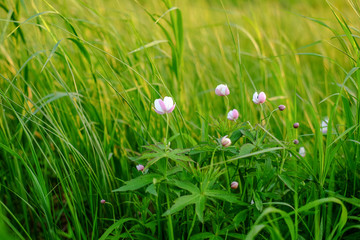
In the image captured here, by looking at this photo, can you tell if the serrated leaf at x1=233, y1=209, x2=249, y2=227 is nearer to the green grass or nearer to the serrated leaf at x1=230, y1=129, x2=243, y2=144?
the green grass

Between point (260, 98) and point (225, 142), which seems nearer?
point (225, 142)

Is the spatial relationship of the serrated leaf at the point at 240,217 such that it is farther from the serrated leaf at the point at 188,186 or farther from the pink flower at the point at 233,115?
the pink flower at the point at 233,115

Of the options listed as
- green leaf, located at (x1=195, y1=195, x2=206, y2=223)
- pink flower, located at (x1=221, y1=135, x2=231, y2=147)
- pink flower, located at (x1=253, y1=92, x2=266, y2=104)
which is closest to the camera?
green leaf, located at (x1=195, y1=195, x2=206, y2=223)

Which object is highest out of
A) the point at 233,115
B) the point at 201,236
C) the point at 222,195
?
the point at 233,115

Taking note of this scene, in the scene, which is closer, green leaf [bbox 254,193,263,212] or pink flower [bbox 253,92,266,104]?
green leaf [bbox 254,193,263,212]

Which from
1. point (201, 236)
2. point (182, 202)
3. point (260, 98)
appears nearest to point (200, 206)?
point (182, 202)

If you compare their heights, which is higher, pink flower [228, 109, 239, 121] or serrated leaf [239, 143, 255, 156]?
pink flower [228, 109, 239, 121]

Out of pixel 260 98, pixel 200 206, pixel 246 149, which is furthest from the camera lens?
pixel 260 98

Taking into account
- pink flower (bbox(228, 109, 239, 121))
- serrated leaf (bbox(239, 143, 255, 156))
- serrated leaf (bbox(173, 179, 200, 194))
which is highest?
pink flower (bbox(228, 109, 239, 121))

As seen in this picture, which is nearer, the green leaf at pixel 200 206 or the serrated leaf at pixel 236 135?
the green leaf at pixel 200 206

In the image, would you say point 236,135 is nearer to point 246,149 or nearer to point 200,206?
point 246,149

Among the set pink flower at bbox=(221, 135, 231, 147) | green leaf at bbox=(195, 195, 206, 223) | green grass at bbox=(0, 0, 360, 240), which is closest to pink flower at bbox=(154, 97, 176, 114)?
green grass at bbox=(0, 0, 360, 240)

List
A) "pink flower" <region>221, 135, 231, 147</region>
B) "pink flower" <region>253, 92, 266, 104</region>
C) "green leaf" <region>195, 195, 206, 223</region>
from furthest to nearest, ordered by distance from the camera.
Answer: "pink flower" <region>253, 92, 266, 104</region> → "pink flower" <region>221, 135, 231, 147</region> → "green leaf" <region>195, 195, 206, 223</region>

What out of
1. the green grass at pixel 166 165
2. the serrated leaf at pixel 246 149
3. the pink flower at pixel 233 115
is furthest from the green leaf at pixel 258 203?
the pink flower at pixel 233 115
